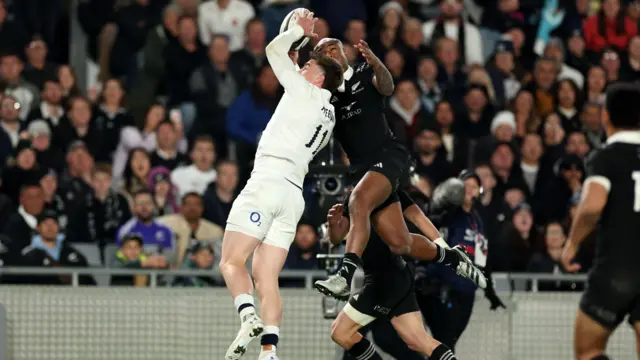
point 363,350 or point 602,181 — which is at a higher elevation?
point 602,181

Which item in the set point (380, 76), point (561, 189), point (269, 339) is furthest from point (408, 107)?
point (269, 339)

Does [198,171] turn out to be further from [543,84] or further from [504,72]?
[543,84]

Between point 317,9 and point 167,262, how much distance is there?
15.8 feet

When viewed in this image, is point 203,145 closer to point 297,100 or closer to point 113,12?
point 113,12

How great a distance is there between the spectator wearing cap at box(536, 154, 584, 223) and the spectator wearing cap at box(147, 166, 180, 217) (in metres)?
4.00

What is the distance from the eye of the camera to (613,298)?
9195 millimetres

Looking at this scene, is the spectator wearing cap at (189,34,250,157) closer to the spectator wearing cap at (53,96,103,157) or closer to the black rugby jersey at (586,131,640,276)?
the spectator wearing cap at (53,96,103,157)

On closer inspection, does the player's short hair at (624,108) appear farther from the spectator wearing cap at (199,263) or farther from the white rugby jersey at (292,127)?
the spectator wearing cap at (199,263)

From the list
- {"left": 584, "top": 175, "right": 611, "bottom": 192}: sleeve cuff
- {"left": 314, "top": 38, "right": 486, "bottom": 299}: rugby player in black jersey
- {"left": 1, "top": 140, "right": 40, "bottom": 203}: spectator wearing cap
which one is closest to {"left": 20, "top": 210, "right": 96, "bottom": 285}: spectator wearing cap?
{"left": 1, "top": 140, "right": 40, "bottom": 203}: spectator wearing cap

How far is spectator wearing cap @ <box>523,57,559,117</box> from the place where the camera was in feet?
58.3

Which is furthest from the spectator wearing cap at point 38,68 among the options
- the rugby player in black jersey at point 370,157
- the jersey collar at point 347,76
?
the jersey collar at point 347,76

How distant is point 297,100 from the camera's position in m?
11.1

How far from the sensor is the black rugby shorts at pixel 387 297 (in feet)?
39.0

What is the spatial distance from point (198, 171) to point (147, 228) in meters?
1.42
